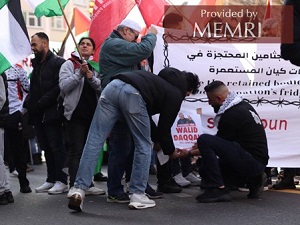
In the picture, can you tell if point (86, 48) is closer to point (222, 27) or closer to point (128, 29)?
point (128, 29)

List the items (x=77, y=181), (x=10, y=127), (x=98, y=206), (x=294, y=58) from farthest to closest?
(x=10, y=127) < (x=98, y=206) < (x=77, y=181) < (x=294, y=58)

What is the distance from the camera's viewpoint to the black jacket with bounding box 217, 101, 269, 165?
6.60 m

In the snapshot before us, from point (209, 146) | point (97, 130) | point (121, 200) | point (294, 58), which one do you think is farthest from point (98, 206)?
point (294, 58)

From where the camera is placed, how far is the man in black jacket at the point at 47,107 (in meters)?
7.24

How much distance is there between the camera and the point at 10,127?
725 centimetres

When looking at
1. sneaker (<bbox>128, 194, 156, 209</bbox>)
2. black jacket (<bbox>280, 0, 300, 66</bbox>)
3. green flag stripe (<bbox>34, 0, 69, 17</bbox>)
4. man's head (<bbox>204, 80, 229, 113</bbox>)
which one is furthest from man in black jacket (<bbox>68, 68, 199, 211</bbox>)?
black jacket (<bbox>280, 0, 300, 66</bbox>)

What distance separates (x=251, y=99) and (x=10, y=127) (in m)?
2.58

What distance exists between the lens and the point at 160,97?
6082 millimetres

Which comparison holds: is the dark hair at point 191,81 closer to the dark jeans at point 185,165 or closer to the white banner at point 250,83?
the white banner at point 250,83

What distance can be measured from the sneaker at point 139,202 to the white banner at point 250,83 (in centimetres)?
156

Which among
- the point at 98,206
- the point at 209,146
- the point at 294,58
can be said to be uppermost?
the point at 294,58

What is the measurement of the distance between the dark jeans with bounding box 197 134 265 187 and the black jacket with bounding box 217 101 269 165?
78 millimetres

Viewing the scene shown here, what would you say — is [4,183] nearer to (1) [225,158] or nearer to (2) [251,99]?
(1) [225,158]

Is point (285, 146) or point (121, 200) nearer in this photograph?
point (121, 200)
